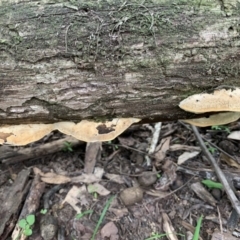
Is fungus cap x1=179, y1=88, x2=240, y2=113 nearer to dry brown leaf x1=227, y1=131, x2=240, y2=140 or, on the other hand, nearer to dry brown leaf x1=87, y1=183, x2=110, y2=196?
dry brown leaf x1=87, y1=183, x2=110, y2=196

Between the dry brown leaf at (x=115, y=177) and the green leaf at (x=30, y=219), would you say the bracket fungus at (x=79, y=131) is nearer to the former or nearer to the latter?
the green leaf at (x=30, y=219)

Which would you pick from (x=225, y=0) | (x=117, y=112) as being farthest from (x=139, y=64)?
(x=225, y=0)

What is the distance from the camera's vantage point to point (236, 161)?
3787mm

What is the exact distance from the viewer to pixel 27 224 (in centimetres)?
318

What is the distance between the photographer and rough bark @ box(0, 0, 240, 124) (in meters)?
2.24

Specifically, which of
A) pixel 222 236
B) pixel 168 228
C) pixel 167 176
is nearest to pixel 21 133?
pixel 168 228

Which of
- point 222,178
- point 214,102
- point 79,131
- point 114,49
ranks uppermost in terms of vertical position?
point 114,49

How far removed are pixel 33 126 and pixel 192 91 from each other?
113cm

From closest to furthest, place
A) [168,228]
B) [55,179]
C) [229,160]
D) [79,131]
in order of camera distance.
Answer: [79,131]
[168,228]
[55,179]
[229,160]

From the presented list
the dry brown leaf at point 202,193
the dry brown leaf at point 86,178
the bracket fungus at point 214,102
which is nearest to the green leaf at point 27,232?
the dry brown leaf at point 86,178

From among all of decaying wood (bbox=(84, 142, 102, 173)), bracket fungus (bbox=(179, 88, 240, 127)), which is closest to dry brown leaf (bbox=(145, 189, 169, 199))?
decaying wood (bbox=(84, 142, 102, 173))

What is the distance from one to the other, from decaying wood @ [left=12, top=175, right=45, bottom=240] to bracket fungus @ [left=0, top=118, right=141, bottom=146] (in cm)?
108

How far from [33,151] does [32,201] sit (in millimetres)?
669

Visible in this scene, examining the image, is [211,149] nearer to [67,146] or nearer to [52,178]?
[67,146]
